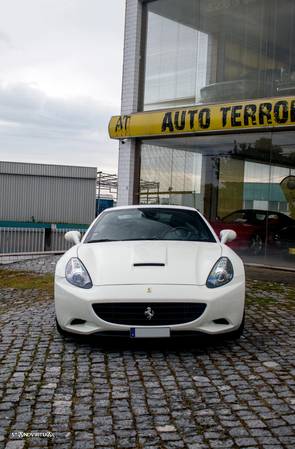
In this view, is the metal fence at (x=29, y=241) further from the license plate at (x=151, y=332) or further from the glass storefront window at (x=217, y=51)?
the license plate at (x=151, y=332)

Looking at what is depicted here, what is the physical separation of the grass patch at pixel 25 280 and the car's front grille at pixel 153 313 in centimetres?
396

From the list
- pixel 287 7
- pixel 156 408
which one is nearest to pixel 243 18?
pixel 287 7

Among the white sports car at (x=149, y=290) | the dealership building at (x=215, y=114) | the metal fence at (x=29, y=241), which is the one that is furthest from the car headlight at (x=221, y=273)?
the metal fence at (x=29, y=241)

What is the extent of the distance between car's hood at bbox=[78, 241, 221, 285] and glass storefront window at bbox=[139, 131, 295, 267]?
22.6 ft

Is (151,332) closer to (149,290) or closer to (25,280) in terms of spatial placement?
(149,290)

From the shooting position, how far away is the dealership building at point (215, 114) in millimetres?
12305

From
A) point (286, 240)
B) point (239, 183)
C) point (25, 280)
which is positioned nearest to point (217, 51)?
point (239, 183)

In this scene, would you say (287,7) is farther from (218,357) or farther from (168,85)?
(218,357)

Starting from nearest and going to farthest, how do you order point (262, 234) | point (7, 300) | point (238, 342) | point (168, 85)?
point (238, 342) → point (7, 300) → point (262, 234) → point (168, 85)

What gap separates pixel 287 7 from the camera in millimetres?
12664

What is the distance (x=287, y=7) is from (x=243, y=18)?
1207mm

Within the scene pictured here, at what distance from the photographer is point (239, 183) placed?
42.8ft

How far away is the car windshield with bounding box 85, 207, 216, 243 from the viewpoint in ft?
20.1

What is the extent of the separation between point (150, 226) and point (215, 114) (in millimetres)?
7336
